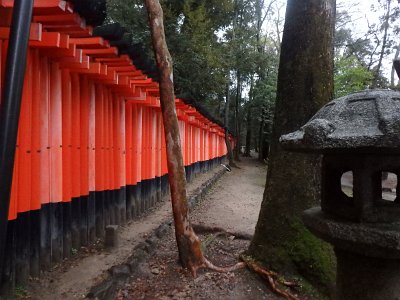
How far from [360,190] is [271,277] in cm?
319

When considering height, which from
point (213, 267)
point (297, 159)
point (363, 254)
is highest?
point (297, 159)

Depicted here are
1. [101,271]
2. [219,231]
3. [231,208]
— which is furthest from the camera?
[231,208]

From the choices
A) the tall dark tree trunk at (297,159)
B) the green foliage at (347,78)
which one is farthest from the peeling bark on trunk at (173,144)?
the green foliage at (347,78)

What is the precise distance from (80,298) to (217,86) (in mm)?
16173

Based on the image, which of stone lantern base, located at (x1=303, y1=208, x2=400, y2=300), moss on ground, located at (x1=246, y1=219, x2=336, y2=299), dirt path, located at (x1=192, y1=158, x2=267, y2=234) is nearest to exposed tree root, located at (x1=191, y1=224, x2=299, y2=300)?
moss on ground, located at (x1=246, y1=219, x2=336, y2=299)

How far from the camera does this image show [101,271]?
5445 mm

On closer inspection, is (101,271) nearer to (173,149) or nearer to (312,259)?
(173,149)

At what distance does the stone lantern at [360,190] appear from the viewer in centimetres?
258

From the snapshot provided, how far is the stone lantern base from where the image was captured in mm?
2666

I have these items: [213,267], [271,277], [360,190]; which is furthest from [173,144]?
[360,190]

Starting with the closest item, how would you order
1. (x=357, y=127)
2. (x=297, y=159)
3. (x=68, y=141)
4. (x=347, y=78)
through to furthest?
(x=357, y=127) → (x=297, y=159) → (x=68, y=141) → (x=347, y=78)

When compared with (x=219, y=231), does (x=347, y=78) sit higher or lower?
higher

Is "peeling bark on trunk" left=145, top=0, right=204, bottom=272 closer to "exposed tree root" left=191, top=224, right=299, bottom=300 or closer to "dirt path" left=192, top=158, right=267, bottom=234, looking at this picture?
"exposed tree root" left=191, top=224, right=299, bottom=300

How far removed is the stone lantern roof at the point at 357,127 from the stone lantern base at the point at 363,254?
58 centimetres
